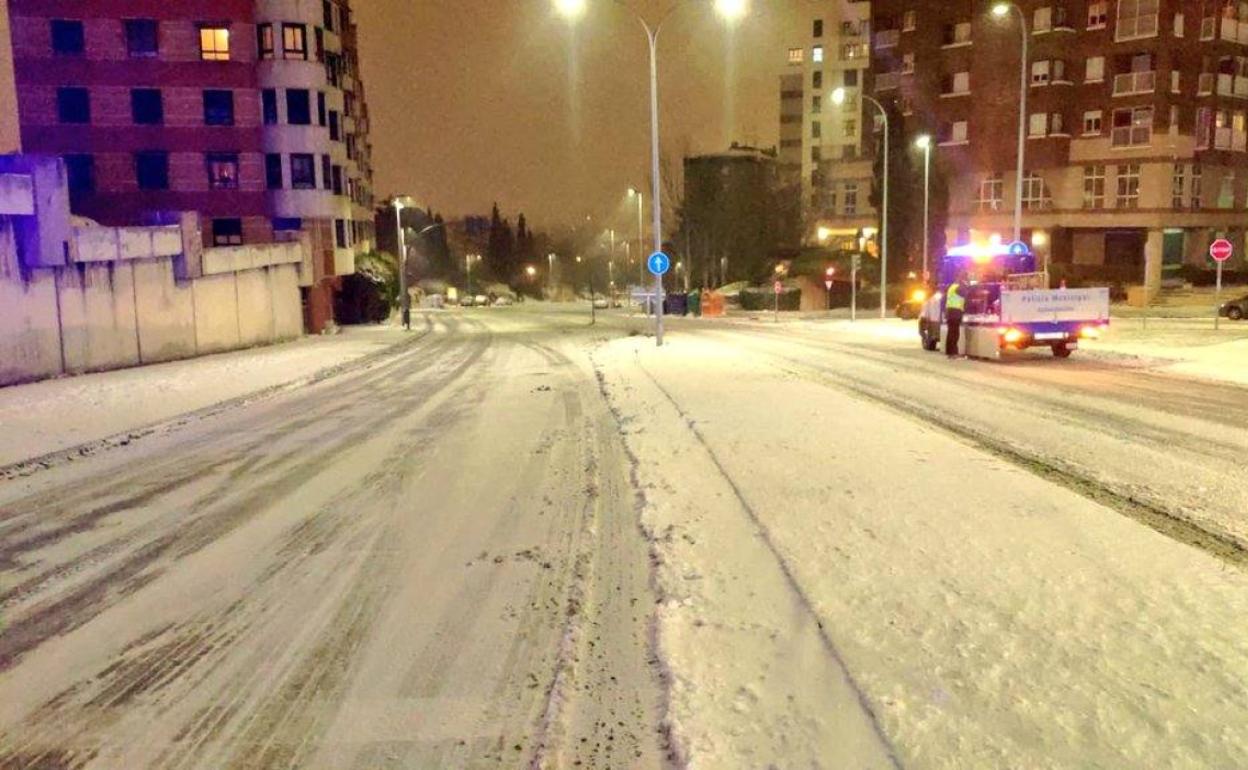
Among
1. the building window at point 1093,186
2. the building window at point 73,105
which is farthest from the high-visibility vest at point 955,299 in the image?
the building window at point 73,105

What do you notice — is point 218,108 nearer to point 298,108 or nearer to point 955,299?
point 298,108

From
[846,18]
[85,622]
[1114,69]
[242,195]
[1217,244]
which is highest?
[846,18]

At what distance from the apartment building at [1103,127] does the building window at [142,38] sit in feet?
142

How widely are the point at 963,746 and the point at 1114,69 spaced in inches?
2201

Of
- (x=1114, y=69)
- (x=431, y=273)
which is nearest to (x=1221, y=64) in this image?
(x=1114, y=69)

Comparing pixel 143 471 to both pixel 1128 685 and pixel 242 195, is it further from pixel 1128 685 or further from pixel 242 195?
pixel 242 195

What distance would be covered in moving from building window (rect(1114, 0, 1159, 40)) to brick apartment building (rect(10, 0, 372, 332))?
41.6 m

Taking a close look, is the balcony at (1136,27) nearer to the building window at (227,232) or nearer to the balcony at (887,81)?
the balcony at (887,81)

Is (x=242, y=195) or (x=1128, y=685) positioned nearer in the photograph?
(x=1128, y=685)

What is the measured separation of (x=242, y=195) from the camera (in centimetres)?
4488

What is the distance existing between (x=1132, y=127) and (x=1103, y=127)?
5.23 ft

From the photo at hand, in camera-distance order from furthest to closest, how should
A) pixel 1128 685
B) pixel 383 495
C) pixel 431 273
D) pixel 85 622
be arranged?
pixel 431 273 → pixel 383 495 → pixel 85 622 → pixel 1128 685

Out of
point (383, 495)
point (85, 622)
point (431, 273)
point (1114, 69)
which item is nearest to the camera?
point (85, 622)

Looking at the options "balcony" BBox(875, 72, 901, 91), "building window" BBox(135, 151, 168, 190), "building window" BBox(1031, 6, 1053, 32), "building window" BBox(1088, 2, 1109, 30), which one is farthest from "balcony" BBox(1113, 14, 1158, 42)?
"building window" BBox(135, 151, 168, 190)
